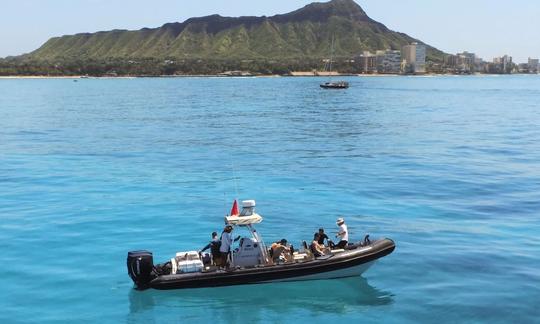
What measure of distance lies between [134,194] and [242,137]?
95.7 feet

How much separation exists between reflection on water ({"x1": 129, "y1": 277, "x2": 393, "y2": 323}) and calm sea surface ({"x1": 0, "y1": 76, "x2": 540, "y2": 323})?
0.22ft

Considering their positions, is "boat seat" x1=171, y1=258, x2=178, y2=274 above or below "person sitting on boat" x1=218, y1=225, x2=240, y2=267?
below

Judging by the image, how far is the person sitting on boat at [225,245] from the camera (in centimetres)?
2009

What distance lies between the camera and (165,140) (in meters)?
61.4

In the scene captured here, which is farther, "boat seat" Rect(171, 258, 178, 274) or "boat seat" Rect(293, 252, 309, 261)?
"boat seat" Rect(293, 252, 309, 261)

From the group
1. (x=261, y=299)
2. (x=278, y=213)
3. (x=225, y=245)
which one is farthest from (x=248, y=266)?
(x=278, y=213)

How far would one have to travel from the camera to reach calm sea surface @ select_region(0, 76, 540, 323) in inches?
777

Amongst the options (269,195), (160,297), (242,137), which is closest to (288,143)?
(242,137)

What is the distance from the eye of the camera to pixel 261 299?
792 inches

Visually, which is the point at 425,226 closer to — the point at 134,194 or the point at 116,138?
the point at 134,194

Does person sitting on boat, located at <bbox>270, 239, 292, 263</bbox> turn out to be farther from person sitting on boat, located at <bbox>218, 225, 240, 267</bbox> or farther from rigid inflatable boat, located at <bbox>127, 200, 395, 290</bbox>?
person sitting on boat, located at <bbox>218, 225, 240, 267</bbox>

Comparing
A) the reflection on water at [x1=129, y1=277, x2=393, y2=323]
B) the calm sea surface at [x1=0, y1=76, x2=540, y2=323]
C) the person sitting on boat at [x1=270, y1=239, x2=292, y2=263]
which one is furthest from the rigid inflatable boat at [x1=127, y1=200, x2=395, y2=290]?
the calm sea surface at [x1=0, y1=76, x2=540, y2=323]

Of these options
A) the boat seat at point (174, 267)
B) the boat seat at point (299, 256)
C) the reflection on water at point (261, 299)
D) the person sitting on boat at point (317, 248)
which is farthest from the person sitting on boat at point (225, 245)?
the person sitting on boat at point (317, 248)

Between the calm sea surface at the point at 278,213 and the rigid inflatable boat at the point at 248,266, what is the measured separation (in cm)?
53
